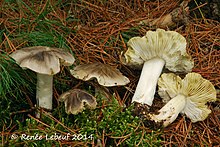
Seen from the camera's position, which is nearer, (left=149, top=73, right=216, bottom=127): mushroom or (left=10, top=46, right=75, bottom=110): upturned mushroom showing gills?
(left=10, top=46, right=75, bottom=110): upturned mushroom showing gills

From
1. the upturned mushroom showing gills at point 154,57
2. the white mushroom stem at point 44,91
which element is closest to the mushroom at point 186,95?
the upturned mushroom showing gills at point 154,57

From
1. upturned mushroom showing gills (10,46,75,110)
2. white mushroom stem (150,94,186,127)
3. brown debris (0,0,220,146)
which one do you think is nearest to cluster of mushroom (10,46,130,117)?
upturned mushroom showing gills (10,46,75,110)

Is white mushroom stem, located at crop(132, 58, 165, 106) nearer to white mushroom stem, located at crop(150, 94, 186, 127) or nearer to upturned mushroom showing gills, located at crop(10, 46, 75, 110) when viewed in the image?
white mushroom stem, located at crop(150, 94, 186, 127)

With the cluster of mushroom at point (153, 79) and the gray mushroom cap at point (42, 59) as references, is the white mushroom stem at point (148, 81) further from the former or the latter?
the gray mushroom cap at point (42, 59)

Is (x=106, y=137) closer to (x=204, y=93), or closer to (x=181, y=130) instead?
(x=181, y=130)

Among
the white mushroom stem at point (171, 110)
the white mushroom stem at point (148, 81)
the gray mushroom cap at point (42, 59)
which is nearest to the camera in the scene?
the gray mushroom cap at point (42, 59)
